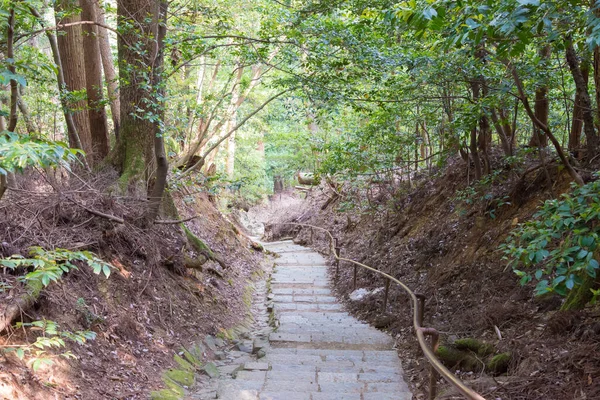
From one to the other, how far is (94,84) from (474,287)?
24.9ft

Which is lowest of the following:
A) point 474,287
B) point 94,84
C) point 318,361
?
point 318,361

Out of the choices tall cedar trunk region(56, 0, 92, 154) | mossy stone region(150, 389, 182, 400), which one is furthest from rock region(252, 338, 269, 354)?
tall cedar trunk region(56, 0, 92, 154)

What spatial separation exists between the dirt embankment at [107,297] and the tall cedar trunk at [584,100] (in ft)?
19.3

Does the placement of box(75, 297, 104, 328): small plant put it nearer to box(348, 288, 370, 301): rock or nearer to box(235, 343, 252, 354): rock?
box(235, 343, 252, 354): rock

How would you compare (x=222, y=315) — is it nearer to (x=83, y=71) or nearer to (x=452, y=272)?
(x=452, y=272)

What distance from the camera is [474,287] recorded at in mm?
6758

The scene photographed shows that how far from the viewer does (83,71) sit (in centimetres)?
879

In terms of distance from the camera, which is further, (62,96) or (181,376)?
(62,96)

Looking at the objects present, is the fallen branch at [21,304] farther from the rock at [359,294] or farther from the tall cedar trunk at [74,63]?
the rock at [359,294]

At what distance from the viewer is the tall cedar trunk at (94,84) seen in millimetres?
8664

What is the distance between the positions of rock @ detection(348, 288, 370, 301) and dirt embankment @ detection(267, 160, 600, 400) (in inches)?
7.6

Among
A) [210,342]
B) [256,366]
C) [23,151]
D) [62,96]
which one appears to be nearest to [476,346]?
[256,366]

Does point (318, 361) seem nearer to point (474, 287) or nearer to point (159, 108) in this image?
point (474, 287)

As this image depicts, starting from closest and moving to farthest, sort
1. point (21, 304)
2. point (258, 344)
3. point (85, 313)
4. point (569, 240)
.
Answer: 1. point (569, 240)
2. point (21, 304)
3. point (85, 313)
4. point (258, 344)
